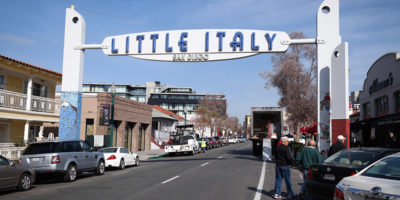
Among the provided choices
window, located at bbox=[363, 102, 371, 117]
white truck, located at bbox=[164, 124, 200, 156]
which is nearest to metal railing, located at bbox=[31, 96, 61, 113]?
white truck, located at bbox=[164, 124, 200, 156]

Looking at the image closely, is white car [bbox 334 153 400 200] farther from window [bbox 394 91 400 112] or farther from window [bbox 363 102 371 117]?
window [bbox 363 102 371 117]

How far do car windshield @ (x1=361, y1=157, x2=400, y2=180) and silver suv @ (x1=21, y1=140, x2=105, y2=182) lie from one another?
434 inches

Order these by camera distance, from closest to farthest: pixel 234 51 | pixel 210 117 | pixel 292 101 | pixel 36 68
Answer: pixel 234 51 < pixel 36 68 < pixel 292 101 < pixel 210 117

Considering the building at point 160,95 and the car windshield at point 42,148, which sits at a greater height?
the building at point 160,95

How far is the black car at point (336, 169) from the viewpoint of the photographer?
313 inches

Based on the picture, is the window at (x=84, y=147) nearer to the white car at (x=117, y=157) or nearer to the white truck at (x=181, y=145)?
the white car at (x=117, y=157)

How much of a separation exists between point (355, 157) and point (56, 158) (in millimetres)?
10374

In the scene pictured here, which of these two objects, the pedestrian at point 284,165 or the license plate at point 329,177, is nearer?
the license plate at point 329,177

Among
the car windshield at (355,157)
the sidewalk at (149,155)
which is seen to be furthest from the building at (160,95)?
the car windshield at (355,157)

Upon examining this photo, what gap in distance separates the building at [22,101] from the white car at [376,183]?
1809cm

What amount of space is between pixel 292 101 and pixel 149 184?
847 inches

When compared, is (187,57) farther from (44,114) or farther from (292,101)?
(292,101)

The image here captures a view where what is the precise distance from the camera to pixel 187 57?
15.7 meters

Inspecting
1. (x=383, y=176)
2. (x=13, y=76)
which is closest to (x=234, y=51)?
(x=383, y=176)
